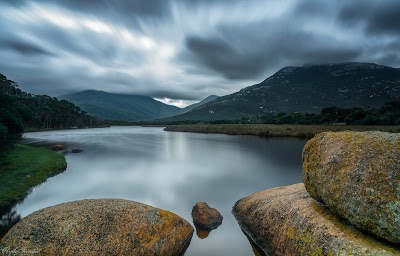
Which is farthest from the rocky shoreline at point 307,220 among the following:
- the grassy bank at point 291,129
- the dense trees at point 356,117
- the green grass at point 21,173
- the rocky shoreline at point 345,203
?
the dense trees at point 356,117

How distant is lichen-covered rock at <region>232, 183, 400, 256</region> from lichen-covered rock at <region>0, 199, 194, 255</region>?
456cm

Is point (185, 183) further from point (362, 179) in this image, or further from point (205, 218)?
point (362, 179)

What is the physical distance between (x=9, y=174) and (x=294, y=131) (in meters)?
72.1

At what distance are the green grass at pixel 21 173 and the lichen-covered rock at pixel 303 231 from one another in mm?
20019

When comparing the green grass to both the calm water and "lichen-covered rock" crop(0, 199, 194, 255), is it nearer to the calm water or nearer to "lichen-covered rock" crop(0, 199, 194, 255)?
the calm water

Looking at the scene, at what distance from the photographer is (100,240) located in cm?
1036

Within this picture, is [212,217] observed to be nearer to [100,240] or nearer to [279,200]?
[279,200]

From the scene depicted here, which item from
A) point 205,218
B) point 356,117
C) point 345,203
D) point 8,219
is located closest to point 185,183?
point 205,218

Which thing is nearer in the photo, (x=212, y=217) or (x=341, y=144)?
(x=341, y=144)

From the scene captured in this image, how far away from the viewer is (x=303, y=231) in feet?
31.5

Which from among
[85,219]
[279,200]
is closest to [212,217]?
[279,200]

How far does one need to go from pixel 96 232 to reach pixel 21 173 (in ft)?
76.3

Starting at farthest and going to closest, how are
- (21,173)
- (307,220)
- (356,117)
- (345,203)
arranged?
(356,117) < (21,173) < (307,220) < (345,203)

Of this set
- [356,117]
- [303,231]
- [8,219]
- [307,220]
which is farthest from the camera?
[356,117]
